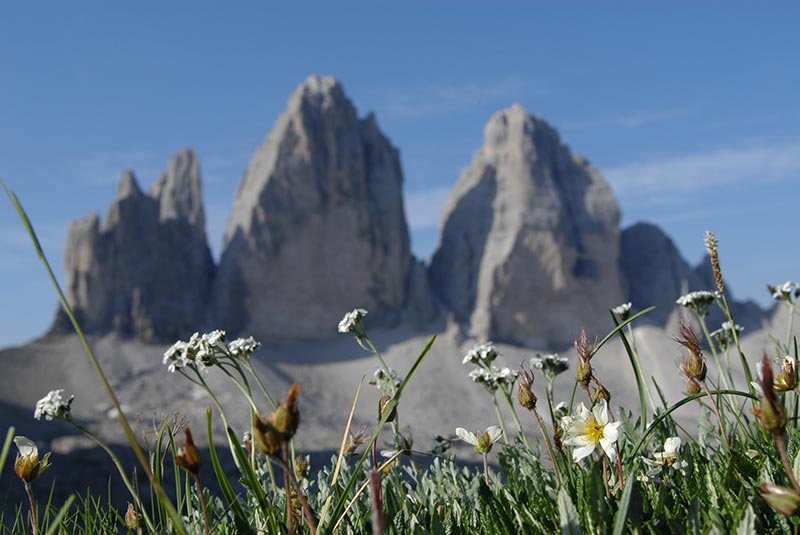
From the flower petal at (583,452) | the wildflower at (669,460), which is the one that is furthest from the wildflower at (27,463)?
the wildflower at (669,460)

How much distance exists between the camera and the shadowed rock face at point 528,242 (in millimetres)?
87062

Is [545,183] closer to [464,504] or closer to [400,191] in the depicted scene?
[400,191]

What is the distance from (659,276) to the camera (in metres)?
94.1

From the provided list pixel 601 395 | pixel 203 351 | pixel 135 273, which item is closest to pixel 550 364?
pixel 601 395

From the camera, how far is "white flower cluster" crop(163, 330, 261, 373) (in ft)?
9.89

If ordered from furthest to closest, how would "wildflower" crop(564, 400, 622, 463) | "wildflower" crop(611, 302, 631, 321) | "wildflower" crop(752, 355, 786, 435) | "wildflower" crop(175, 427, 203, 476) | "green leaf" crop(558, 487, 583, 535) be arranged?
"wildflower" crop(611, 302, 631, 321) → "wildflower" crop(564, 400, 622, 463) → "green leaf" crop(558, 487, 583, 535) → "wildflower" crop(175, 427, 203, 476) → "wildflower" crop(752, 355, 786, 435)

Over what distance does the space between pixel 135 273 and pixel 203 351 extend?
85172 millimetres

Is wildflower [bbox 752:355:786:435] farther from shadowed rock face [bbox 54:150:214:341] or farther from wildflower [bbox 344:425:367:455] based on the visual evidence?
shadowed rock face [bbox 54:150:214:341]

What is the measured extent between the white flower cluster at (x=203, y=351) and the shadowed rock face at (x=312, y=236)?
81.6m

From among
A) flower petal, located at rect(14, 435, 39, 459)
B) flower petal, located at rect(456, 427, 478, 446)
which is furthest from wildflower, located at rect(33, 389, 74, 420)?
flower petal, located at rect(456, 427, 478, 446)

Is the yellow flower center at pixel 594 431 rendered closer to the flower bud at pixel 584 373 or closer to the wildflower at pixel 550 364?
the flower bud at pixel 584 373

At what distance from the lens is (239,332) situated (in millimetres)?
83375

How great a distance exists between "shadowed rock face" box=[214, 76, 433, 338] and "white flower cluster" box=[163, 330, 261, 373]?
268 ft

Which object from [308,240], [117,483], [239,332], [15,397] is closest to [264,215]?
[308,240]
